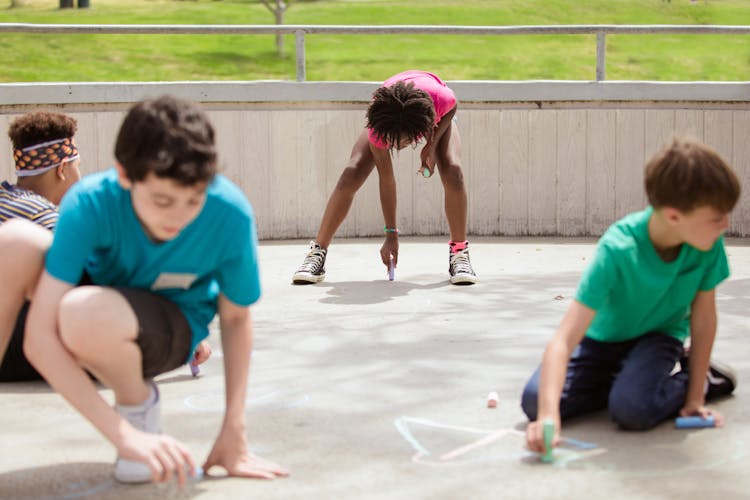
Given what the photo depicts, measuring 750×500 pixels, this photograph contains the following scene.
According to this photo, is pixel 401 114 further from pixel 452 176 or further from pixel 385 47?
pixel 385 47

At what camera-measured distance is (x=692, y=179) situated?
2865 mm

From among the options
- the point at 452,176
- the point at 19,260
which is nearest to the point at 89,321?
the point at 19,260

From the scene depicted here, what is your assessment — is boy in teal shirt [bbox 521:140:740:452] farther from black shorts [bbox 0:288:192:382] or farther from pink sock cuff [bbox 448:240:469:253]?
pink sock cuff [bbox 448:240:469:253]

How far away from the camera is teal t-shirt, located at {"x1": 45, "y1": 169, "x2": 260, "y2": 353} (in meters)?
2.53

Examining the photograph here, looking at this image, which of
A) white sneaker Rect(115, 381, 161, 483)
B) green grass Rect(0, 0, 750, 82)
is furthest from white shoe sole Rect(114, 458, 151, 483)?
green grass Rect(0, 0, 750, 82)

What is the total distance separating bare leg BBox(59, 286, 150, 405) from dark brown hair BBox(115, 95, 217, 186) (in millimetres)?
300

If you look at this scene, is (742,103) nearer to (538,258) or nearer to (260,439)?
(538,258)

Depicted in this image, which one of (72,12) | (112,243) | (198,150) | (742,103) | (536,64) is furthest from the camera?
(72,12)

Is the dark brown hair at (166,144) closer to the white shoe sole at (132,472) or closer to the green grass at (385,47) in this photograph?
the white shoe sole at (132,472)

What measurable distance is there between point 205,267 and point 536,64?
48.7 ft

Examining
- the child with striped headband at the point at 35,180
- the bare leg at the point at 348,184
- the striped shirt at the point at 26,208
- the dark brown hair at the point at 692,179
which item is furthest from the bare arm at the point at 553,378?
the bare leg at the point at 348,184

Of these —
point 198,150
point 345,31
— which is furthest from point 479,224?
point 198,150

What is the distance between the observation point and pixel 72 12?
20.8 meters

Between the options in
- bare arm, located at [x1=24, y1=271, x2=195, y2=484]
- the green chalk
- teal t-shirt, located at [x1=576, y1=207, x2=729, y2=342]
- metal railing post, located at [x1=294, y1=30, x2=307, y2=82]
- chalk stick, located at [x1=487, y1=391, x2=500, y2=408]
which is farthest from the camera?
metal railing post, located at [x1=294, y1=30, x2=307, y2=82]
